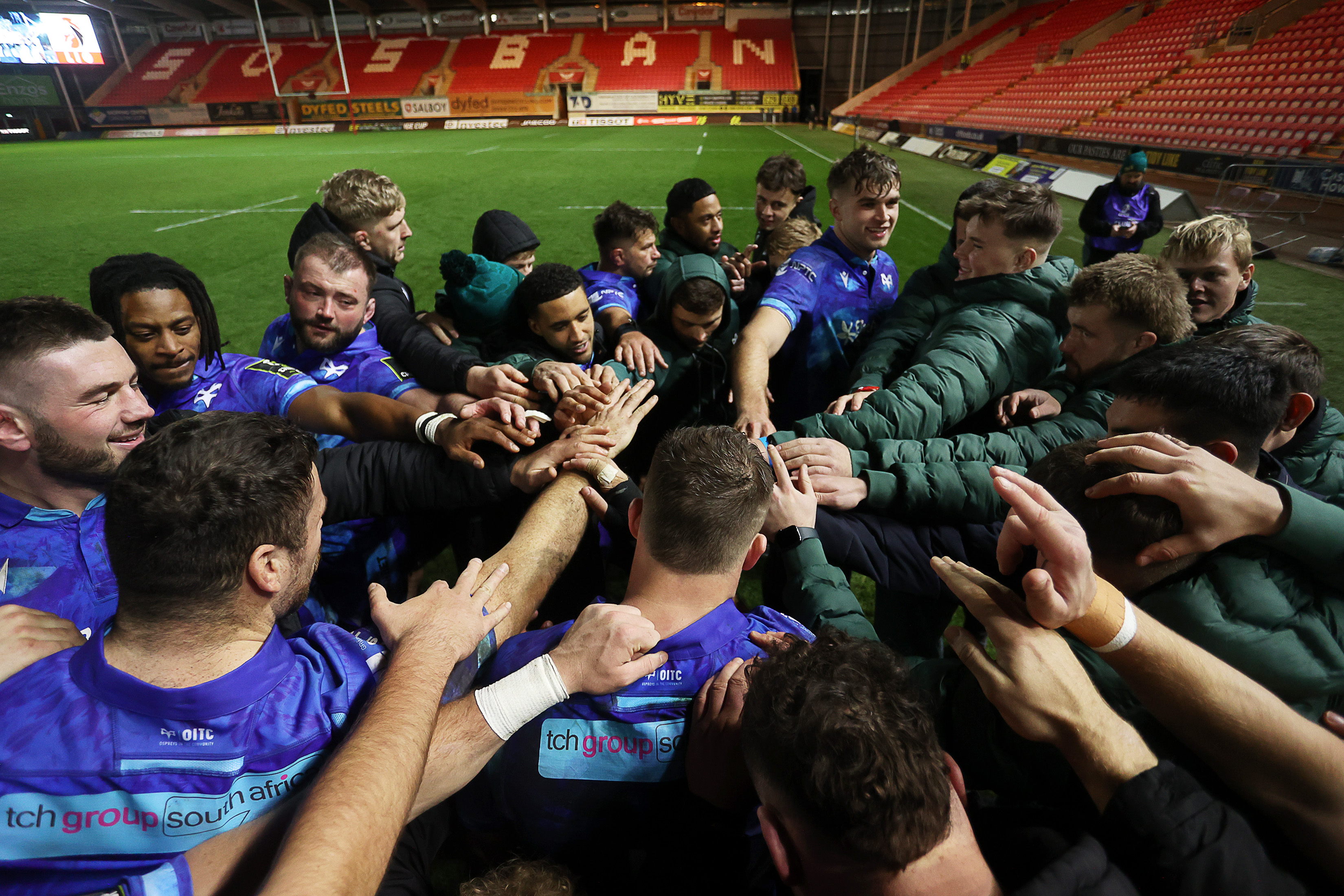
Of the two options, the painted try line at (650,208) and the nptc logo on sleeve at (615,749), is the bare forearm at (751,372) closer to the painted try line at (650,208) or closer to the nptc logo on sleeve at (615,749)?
the nptc logo on sleeve at (615,749)

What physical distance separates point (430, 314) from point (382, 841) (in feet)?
11.1

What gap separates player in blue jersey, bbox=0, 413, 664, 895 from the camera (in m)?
1.20

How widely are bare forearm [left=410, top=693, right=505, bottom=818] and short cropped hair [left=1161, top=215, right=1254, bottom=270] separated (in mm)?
3843

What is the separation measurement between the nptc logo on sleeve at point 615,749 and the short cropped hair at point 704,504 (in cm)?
38

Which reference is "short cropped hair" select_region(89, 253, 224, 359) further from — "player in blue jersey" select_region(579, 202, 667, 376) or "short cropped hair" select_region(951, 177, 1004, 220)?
"short cropped hair" select_region(951, 177, 1004, 220)

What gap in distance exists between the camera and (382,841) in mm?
1168

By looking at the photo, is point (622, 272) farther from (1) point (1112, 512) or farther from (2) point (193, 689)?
(2) point (193, 689)

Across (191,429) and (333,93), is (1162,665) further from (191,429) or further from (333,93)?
(333,93)

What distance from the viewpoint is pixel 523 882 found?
→ 1.46m

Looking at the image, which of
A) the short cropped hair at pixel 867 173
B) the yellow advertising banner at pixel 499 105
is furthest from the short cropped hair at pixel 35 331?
the yellow advertising banner at pixel 499 105

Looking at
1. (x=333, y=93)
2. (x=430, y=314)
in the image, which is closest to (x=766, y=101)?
(x=333, y=93)

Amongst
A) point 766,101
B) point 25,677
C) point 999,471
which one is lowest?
point 25,677

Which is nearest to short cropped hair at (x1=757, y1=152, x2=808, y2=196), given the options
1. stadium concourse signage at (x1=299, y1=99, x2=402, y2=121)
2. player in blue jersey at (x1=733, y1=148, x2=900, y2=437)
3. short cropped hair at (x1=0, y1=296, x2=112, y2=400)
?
player in blue jersey at (x1=733, y1=148, x2=900, y2=437)

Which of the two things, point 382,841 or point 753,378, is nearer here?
point 382,841
